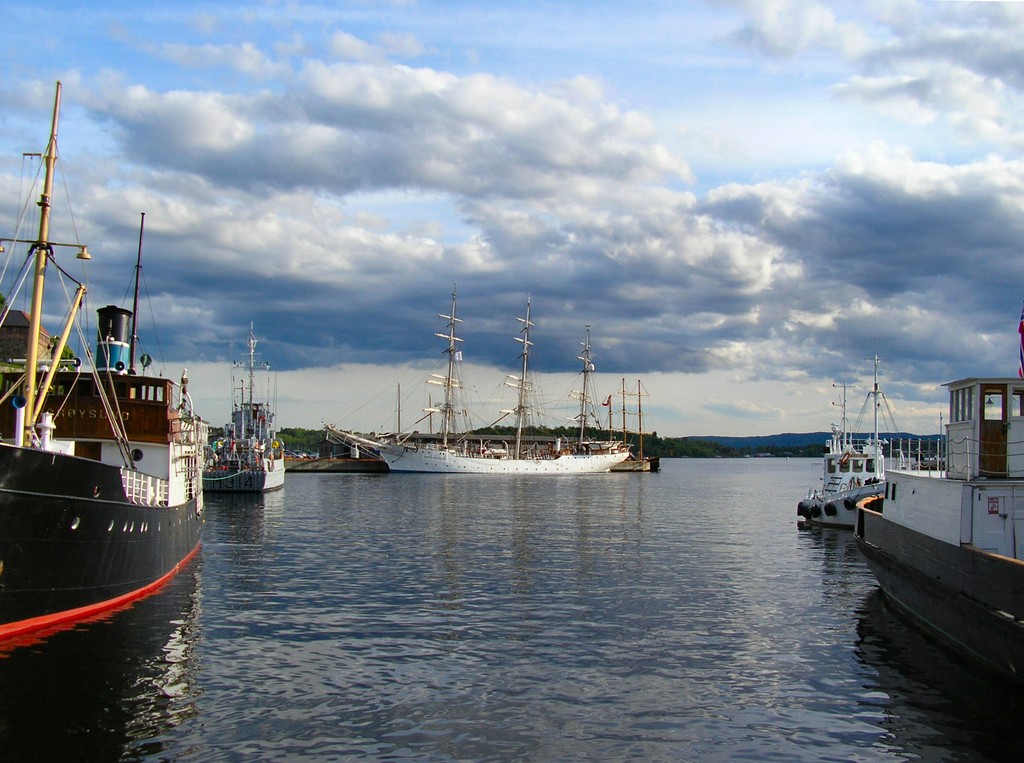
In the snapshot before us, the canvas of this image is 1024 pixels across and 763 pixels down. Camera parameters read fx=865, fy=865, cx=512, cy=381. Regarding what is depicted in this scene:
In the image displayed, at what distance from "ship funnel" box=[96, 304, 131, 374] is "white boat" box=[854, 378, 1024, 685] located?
90.7 ft

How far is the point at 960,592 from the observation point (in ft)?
65.2

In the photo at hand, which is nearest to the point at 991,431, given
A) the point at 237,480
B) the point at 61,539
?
the point at 61,539

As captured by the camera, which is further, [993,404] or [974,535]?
[993,404]

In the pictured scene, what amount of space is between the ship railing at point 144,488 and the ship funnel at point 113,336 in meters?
6.23

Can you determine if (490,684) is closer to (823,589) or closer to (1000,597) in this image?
(1000,597)

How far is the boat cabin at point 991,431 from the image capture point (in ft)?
70.1

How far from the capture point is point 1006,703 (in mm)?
16828

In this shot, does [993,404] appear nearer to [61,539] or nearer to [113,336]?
[61,539]

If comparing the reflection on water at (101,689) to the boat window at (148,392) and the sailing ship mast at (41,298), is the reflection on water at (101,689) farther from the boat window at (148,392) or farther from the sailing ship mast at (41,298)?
the boat window at (148,392)

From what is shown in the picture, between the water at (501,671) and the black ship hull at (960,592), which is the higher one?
the black ship hull at (960,592)

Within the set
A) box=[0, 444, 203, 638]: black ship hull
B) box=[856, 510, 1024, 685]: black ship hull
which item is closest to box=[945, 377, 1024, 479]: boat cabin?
box=[856, 510, 1024, 685]: black ship hull

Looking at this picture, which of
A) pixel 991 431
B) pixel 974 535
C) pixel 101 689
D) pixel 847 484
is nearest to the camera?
pixel 101 689

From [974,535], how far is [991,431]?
3255mm

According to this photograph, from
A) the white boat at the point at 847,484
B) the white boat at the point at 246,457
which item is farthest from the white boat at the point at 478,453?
the white boat at the point at 847,484
